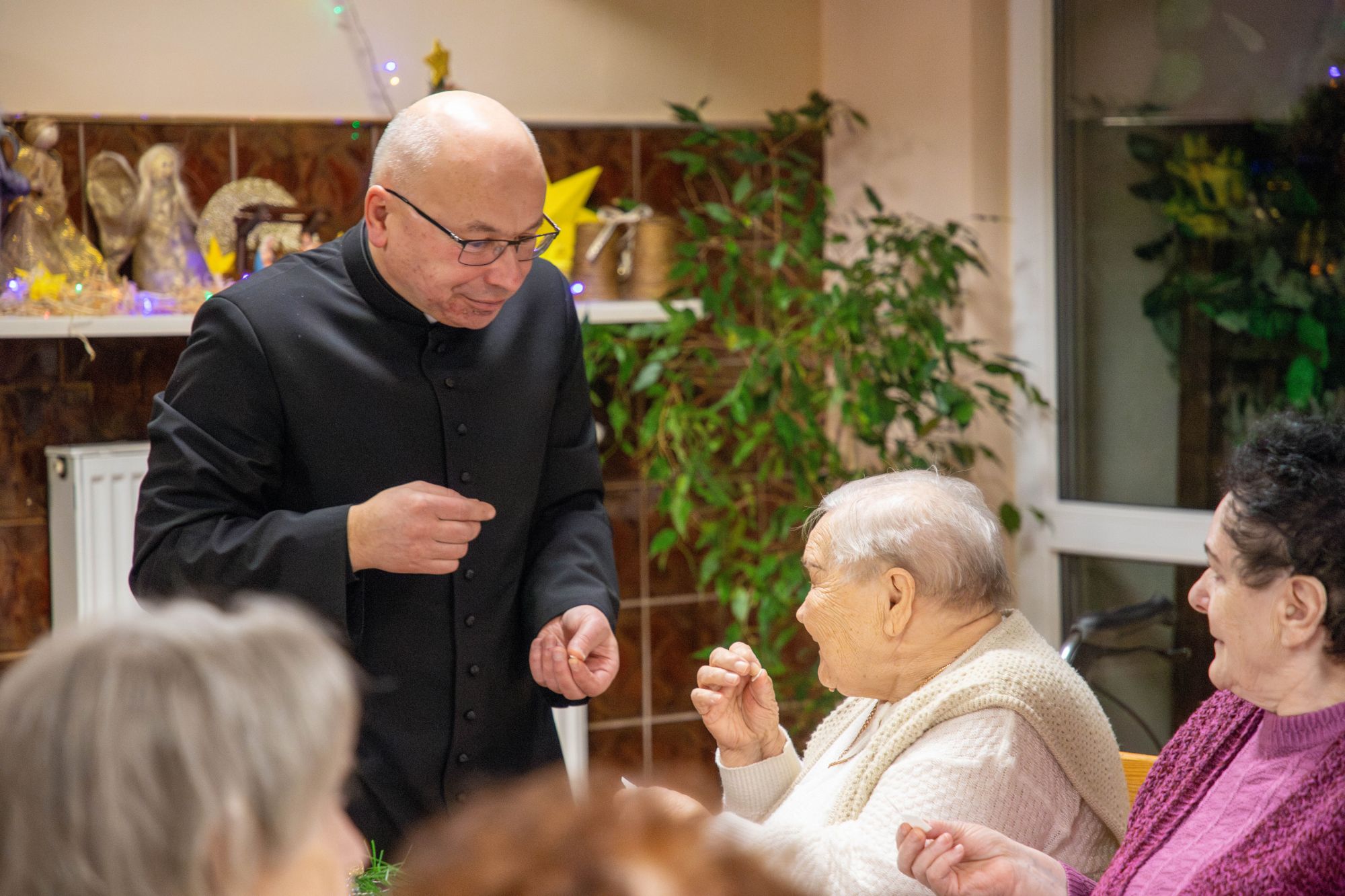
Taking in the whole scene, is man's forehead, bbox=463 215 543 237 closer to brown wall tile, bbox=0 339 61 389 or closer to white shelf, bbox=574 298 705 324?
white shelf, bbox=574 298 705 324

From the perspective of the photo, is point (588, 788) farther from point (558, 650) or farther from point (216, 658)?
point (558, 650)

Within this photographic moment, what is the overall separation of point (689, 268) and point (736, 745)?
1811mm

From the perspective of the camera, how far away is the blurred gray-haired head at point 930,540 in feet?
6.08

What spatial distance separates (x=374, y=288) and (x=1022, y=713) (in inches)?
44.2

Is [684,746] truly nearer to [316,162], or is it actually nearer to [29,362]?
[316,162]

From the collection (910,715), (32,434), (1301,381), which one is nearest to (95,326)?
(32,434)

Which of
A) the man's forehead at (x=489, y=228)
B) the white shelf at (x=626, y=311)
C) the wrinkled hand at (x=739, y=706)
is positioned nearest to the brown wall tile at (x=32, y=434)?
the white shelf at (x=626, y=311)

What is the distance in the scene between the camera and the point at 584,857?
68 centimetres

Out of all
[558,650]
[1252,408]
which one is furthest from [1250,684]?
[1252,408]

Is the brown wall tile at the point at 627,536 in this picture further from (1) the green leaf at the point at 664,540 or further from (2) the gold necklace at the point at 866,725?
(2) the gold necklace at the point at 866,725

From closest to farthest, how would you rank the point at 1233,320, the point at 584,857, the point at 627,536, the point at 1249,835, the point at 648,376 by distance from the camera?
the point at 584,857 < the point at 1249,835 < the point at 1233,320 < the point at 648,376 < the point at 627,536

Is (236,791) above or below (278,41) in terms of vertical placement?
below

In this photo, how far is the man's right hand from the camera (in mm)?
1802

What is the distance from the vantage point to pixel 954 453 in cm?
365
